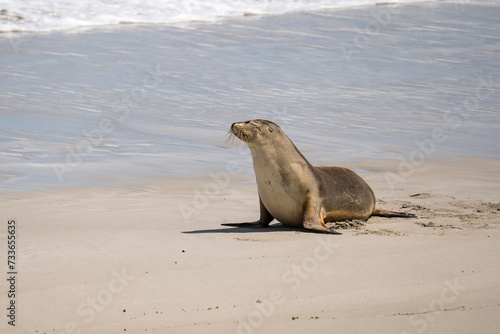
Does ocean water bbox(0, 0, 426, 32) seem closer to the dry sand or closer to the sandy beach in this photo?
the sandy beach

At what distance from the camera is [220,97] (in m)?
12.0

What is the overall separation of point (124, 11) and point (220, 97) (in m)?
11.9

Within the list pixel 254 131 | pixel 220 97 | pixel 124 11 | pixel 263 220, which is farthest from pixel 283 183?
pixel 124 11

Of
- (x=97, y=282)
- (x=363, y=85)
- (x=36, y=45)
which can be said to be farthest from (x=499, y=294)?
(x=36, y=45)

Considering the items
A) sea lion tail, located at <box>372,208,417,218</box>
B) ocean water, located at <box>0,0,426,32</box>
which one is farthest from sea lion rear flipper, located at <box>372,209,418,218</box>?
ocean water, located at <box>0,0,426,32</box>

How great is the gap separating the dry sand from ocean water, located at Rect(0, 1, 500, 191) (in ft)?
5.19

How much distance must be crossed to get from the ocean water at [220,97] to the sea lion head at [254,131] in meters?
2.21

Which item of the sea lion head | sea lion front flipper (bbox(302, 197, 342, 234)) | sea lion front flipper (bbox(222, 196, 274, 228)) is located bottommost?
sea lion front flipper (bbox(222, 196, 274, 228))

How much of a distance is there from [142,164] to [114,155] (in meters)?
0.50

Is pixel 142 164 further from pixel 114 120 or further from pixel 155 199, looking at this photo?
pixel 114 120

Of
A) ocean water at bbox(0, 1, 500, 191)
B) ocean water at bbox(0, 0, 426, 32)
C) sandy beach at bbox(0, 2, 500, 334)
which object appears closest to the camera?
sandy beach at bbox(0, 2, 500, 334)

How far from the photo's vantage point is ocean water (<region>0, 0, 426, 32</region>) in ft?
65.4

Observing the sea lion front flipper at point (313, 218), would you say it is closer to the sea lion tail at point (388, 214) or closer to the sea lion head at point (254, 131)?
the sea lion head at point (254, 131)

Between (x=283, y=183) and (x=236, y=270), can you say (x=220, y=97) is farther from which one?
(x=236, y=270)
